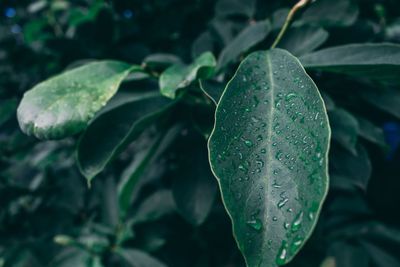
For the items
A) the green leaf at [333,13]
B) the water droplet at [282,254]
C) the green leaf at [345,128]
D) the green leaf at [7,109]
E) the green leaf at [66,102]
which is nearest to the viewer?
the water droplet at [282,254]

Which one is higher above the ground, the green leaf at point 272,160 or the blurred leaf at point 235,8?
the green leaf at point 272,160

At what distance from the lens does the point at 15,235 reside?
1301mm

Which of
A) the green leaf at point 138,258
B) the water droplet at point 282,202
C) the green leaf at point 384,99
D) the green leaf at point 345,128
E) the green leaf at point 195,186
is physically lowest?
the green leaf at point 138,258

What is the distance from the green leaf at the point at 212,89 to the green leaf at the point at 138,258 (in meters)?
0.46

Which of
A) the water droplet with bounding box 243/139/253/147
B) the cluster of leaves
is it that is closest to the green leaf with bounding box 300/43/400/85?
the cluster of leaves

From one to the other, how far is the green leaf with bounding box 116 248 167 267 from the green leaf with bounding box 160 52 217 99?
47 centimetres

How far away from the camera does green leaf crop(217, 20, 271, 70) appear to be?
773 millimetres

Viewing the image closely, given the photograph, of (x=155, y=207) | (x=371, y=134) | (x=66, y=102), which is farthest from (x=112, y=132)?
(x=371, y=134)

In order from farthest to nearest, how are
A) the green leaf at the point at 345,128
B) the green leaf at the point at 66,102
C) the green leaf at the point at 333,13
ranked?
the green leaf at the point at 333,13, the green leaf at the point at 345,128, the green leaf at the point at 66,102

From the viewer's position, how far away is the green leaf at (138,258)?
94 cm

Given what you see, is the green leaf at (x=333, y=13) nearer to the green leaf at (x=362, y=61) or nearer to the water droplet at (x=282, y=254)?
the green leaf at (x=362, y=61)

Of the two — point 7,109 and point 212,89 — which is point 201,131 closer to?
point 212,89

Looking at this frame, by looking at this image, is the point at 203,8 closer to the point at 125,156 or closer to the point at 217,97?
the point at 125,156

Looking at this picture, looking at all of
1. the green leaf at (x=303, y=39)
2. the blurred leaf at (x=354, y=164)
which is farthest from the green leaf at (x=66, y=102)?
the blurred leaf at (x=354, y=164)
